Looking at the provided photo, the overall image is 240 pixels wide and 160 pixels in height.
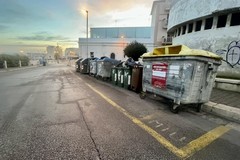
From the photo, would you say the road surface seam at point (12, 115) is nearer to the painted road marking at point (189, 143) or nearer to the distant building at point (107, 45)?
the painted road marking at point (189, 143)

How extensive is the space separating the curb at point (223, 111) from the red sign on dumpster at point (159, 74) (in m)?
1.54

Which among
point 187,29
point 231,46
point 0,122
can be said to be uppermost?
point 187,29

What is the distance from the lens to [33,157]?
2404mm

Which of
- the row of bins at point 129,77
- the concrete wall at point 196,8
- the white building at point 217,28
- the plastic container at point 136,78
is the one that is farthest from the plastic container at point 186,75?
the concrete wall at point 196,8

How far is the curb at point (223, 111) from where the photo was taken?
4325 millimetres

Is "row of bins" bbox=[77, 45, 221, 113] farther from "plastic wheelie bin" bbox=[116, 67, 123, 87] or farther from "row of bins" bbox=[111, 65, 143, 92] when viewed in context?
"plastic wheelie bin" bbox=[116, 67, 123, 87]

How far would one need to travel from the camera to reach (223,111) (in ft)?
15.1

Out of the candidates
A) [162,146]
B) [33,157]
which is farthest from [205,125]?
[33,157]

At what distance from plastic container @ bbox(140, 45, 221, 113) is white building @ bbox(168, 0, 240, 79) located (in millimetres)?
7126

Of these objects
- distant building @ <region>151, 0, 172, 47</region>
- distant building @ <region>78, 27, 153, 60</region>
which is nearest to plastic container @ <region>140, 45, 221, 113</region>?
distant building @ <region>151, 0, 172, 47</region>

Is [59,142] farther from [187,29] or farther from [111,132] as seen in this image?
[187,29]

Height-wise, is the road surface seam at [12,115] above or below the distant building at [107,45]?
below

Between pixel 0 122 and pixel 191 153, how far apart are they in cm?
431

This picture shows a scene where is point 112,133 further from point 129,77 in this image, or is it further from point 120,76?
point 120,76
